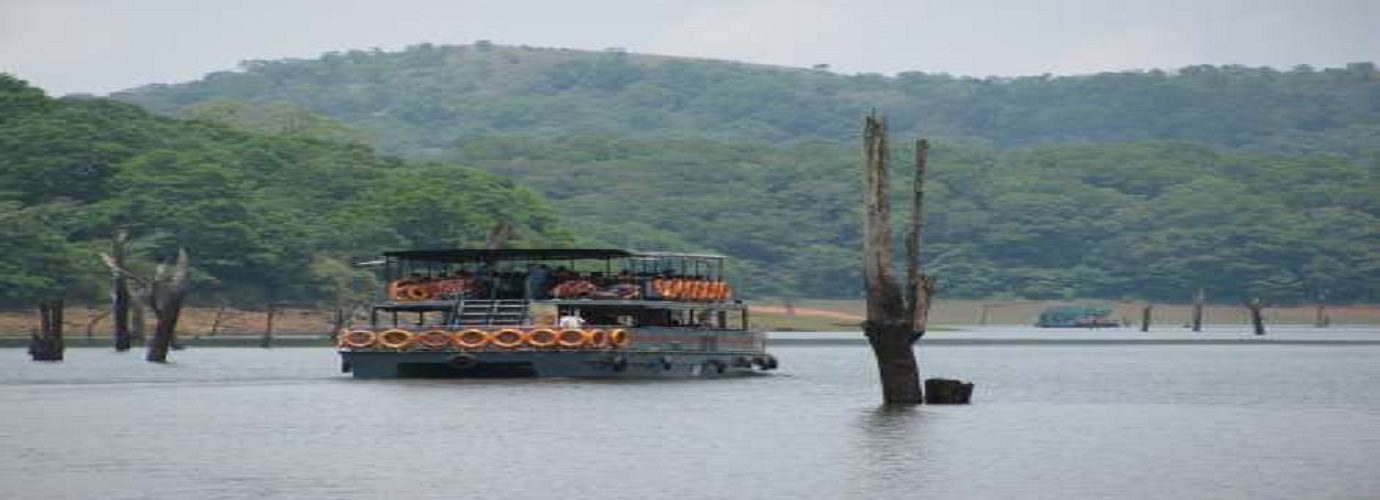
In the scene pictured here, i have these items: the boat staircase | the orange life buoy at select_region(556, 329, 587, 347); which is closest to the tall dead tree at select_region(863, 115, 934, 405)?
the orange life buoy at select_region(556, 329, 587, 347)

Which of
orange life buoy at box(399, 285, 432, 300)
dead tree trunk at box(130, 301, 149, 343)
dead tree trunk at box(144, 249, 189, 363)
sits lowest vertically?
dead tree trunk at box(130, 301, 149, 343)

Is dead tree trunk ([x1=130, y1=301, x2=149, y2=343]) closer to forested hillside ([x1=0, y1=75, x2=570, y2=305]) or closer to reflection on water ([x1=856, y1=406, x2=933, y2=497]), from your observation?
forested hillside ([x1=0, y1=75, x2=570, y2=305])

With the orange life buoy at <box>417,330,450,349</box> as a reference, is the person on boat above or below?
above

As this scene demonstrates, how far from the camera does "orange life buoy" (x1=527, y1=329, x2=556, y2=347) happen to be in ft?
257

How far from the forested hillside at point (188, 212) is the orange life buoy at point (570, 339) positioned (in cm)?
7323

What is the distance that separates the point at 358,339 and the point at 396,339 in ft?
5.74

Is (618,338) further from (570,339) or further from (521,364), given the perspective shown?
(521,364)

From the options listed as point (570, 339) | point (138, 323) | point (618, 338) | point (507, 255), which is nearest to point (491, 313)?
point (507, 255)

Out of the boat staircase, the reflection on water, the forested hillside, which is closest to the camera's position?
the reflection on water

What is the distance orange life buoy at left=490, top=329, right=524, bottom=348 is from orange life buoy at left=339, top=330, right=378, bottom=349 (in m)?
4.49

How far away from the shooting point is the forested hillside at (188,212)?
152 m

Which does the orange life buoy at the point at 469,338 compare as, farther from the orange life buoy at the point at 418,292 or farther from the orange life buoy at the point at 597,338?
the orange life buoy at the point at 418,292

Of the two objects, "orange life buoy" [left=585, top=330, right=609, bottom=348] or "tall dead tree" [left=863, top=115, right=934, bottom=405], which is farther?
"orange life buoy" [left=585, top=330, right=609, bottom=348]

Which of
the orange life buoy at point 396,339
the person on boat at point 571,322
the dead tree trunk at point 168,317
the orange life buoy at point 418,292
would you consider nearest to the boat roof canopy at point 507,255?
the orange life buoy at point 418,292
